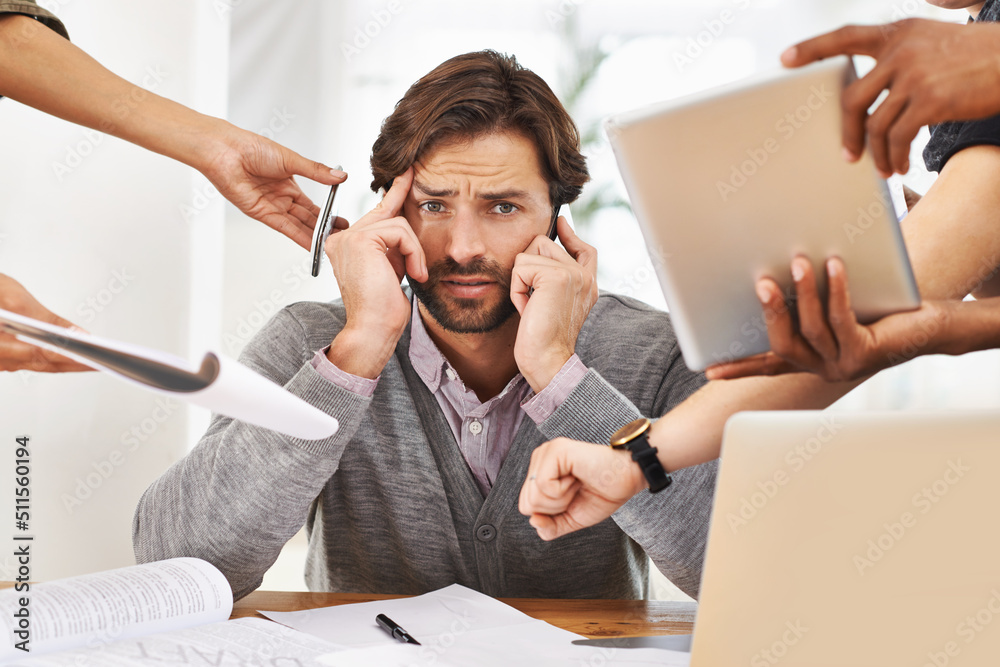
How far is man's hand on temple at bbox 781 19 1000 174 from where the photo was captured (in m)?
0.55

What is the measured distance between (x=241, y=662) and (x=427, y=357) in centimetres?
66

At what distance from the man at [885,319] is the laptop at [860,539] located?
204 millimetres

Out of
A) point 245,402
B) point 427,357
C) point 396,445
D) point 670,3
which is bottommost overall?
point 396,445

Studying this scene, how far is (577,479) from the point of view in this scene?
771 millimetres

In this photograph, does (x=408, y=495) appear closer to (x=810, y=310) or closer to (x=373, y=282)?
(x=373, y=282)

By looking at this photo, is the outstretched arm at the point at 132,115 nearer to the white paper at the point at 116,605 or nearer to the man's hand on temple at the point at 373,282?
the man's hand on temple at the point at 373,282

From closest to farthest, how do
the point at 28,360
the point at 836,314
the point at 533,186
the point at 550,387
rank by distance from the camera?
the point at 836,314 → the point at 28,360 → the point at 550,387 → the point at 533,186

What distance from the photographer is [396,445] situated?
1229 mm

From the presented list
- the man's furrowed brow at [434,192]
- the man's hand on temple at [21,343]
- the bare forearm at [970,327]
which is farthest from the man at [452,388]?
the bare forearm at [970,327]

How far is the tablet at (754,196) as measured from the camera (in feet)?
1.82

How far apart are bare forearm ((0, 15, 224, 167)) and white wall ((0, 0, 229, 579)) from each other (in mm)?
363

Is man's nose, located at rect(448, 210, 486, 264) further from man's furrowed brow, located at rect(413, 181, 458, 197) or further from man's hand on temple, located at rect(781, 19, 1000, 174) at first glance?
man's hand on temple, located at rect(781, 19, 1000, 174)

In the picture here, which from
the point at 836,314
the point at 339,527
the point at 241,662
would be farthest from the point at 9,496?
the point at 836,314

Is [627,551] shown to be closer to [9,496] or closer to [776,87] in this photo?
[776,87]
